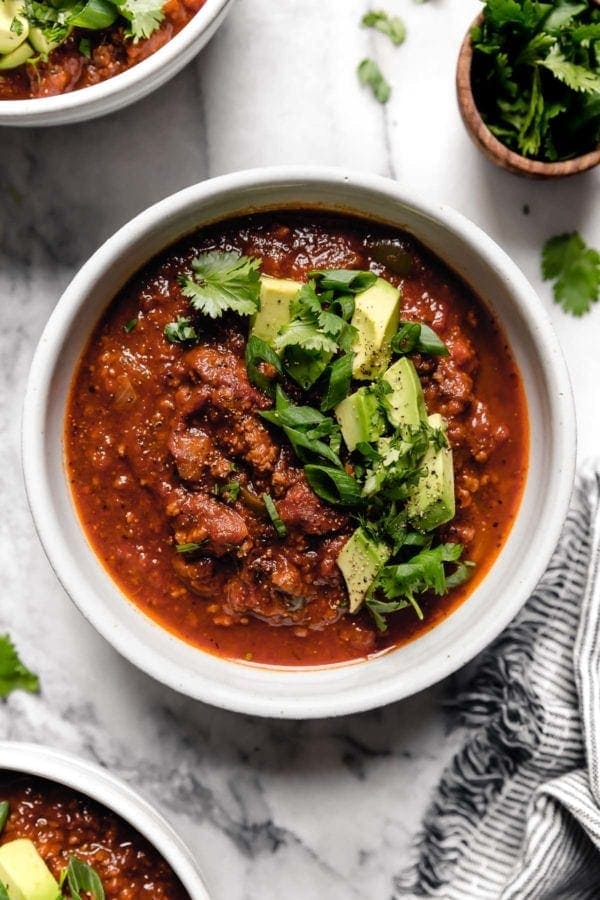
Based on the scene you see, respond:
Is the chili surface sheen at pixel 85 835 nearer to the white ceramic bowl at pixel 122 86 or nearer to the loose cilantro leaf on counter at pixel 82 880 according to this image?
the loose cilantro leaf on counter at pixel 82 880

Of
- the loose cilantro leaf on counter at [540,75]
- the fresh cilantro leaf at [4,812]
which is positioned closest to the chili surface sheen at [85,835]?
the fresh cilantro leaf at [4,812]

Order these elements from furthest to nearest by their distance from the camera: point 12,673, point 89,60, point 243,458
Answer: point 12,673 → point 89,60 → point 243,458

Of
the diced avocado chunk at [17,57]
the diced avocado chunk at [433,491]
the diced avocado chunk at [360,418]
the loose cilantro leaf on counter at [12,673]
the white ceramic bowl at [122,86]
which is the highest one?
the diced avocado chunk at [17,57]

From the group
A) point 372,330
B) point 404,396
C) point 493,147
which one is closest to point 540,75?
point 493,147

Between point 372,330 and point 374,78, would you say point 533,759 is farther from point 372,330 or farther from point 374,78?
point 374,78

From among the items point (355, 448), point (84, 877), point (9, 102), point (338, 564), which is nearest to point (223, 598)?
point (338, 564)

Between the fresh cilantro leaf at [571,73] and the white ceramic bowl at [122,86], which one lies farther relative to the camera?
the fresh cilantro leaf at [571,73]
